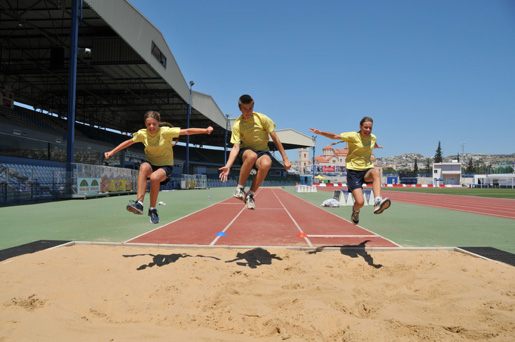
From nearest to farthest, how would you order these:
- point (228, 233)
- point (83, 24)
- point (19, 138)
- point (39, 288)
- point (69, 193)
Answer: point (39, 288)
point (228, 233)
point (69, 193)
point (83, 24)
point (19, 138)

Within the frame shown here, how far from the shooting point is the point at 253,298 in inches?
146

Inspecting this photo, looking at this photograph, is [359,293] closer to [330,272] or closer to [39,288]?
[330,272]

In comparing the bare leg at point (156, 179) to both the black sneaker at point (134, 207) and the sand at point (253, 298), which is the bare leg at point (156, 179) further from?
the sand at point (253, 298)

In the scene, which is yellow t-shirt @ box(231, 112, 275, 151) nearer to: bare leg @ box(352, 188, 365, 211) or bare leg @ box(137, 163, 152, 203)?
bare leg @ box(137, 163, 152, 203)

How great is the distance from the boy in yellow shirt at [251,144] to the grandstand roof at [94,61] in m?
17.4

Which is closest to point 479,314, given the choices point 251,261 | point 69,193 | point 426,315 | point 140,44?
point 426,315

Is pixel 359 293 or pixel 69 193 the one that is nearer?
pixel 359 293

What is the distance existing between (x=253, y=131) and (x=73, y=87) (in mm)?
19838

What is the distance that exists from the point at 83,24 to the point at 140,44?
387cm

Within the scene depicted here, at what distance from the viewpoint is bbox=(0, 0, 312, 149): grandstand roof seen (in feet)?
66.7

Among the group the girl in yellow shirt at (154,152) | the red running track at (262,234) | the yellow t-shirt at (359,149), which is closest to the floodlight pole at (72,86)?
the red running track at (262,234)

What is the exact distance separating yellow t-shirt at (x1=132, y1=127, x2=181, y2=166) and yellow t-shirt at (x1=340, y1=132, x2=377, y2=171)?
11.1 ft

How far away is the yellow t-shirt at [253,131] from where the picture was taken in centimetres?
532

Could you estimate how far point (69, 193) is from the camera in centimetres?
2012
